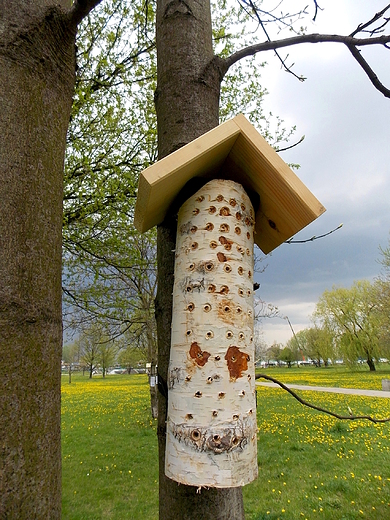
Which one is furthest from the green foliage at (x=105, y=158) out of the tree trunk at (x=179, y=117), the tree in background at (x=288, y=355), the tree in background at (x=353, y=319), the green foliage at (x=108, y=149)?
the tree in background at (x=288, y=355)

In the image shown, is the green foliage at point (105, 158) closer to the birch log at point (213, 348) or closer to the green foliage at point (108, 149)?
the green foliage at point (108, 149)

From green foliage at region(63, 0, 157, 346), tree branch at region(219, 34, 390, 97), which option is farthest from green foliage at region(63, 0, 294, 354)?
tree branch at region(219, 34, 390, 97)

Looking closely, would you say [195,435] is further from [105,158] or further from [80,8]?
[105,158]

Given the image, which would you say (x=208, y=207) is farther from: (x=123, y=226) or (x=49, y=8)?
(x=123, y=226)

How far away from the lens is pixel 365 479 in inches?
204

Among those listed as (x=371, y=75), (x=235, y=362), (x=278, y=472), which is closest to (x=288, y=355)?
(x=278, y=472)

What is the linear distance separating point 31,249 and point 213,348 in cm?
78

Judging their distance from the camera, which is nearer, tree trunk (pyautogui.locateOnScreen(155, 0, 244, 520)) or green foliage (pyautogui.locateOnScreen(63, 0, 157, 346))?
tree trunk (pyautogui.locateOnScreen(155, 0, 244, 520))

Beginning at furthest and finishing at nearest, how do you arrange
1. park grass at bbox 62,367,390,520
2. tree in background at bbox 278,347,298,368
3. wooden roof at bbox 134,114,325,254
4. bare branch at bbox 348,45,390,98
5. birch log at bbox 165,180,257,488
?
tree in background at bbox 278,347,298,368 → park grass at bbox 62,367,390,520 → bare branch at bbox 348,45,390,98 → wooden roof at bbox 134,114,325,254 → birch log at bbox 165,180,257,488

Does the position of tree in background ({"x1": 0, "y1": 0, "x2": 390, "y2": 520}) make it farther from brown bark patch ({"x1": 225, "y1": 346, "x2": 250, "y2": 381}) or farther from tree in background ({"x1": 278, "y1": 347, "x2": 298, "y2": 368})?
tree in background ({"x1": 278, "y1": 347, "x2": 298, "y2": 368})

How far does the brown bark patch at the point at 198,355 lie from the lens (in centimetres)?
126

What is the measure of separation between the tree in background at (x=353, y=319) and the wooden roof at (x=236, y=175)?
115ft

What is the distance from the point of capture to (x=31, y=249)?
4.51 feet

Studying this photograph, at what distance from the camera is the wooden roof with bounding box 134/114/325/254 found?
1.32 m
